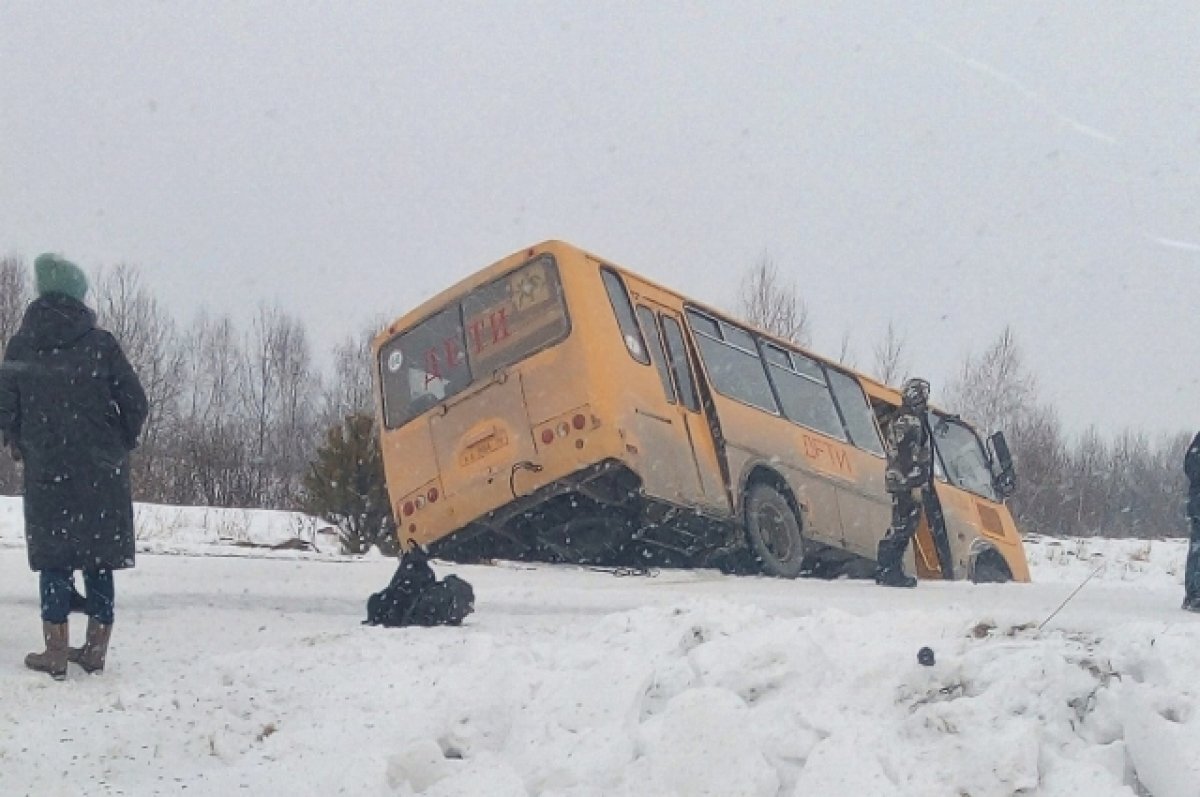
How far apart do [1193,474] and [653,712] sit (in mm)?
6487

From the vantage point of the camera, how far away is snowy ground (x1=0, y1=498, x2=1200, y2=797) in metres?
3.67

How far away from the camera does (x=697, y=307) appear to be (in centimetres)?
1180

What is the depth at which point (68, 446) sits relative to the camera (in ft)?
17.1

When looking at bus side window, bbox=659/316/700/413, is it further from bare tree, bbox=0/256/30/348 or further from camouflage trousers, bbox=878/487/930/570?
bare tree, bbox=0/256/30/348

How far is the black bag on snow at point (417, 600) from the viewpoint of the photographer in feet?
21.6

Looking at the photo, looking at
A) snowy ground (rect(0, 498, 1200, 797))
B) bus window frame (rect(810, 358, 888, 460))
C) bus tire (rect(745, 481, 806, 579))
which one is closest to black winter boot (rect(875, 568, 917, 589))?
bus tire (rect(745, 481, 806, 579))

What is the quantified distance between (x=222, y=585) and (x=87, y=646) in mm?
3827

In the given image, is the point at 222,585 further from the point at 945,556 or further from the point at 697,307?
the point at 945,556

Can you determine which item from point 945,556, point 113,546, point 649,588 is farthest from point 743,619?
point 945,556

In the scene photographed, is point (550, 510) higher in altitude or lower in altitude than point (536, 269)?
lower

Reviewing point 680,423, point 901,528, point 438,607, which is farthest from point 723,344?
point 438,607

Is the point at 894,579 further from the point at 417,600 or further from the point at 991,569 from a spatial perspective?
the point at 417,600

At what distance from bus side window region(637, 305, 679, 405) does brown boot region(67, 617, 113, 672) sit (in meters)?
5.98

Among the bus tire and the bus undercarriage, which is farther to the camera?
the bus tire
